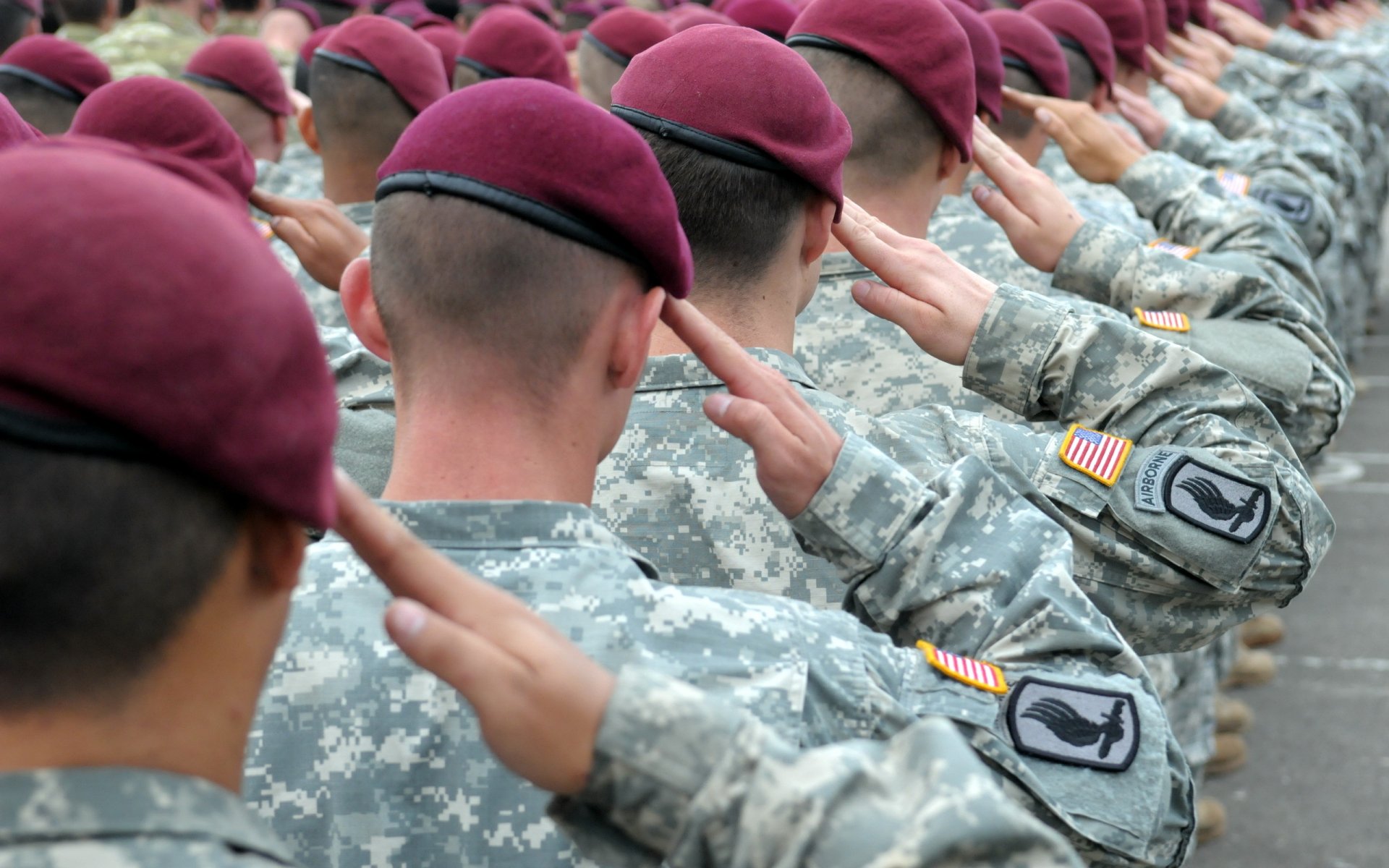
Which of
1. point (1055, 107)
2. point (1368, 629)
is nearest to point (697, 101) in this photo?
point (1055, 107)

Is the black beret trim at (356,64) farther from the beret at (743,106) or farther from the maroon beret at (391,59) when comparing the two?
the beret at (743,106)

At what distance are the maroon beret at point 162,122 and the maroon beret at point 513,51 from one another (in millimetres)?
2041

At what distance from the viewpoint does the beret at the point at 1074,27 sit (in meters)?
5.01

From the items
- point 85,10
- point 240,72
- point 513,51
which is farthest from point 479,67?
point 85,10

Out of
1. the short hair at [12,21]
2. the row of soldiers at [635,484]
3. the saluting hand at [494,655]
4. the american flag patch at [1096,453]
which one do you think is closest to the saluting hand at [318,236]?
the row of soldiers at [635,484]

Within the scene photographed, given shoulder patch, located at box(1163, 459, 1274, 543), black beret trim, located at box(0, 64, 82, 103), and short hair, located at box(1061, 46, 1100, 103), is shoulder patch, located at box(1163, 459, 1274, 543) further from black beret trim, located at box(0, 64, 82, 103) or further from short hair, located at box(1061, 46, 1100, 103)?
black beret trim, located at box(0, 64, 82, 103)

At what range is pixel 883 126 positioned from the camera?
3.00 metres

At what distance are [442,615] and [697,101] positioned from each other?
1.25 metres

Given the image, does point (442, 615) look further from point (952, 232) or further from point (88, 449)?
point (952, 232)

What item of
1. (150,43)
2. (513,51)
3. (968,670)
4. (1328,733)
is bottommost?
(1328,733)

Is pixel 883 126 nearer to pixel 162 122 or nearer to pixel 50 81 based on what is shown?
pixel 162 122

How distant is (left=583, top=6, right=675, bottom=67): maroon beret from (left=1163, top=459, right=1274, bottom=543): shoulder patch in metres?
3.61

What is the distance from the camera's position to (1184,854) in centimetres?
209

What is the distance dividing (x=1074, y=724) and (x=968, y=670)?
0.17 metres
